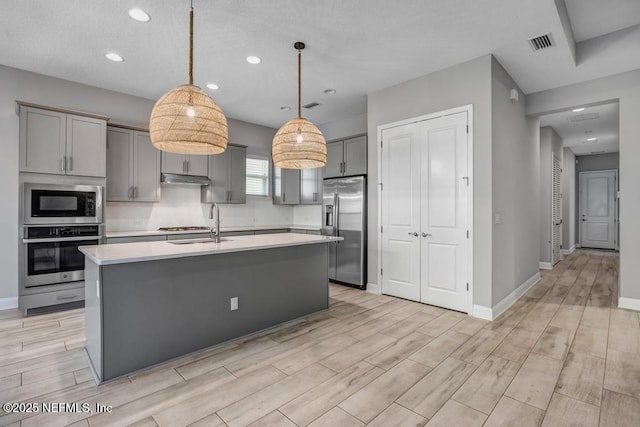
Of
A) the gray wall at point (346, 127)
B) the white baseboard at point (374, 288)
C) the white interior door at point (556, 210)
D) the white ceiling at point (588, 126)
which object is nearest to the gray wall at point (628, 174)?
the white ceiling at point (588, 126)

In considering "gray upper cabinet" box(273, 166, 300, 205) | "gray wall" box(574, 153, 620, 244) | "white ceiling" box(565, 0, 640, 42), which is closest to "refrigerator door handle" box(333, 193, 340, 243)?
"gray upper cabinet" box(273, 166, 300, 205)

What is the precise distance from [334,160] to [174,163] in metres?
2.53

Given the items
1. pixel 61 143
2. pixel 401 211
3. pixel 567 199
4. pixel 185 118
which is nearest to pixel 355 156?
pixel 401 211

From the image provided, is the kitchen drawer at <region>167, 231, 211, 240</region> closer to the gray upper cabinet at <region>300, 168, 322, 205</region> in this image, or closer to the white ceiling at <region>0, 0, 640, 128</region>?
the gray upper cabinet at <region>300, 168, 322, 205</region>

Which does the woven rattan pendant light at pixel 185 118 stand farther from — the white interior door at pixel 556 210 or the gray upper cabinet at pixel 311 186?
the white interior door at pixel 556 210

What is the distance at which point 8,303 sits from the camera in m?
3.85

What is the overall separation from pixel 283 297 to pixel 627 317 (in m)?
3.85

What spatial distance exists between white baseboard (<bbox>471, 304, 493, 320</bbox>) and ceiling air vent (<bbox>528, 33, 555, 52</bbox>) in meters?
2.84

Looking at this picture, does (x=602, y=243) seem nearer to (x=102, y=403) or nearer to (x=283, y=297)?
(x=283, y=297)

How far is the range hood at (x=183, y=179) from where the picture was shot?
4.80 m

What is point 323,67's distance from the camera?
3855 millimetres

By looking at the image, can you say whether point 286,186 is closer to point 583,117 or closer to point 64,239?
point 64,239

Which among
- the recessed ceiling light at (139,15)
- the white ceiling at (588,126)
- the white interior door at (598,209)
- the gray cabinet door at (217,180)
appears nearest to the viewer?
the recessed ceiling light at (139,15)

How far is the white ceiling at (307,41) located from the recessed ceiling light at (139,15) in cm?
5
